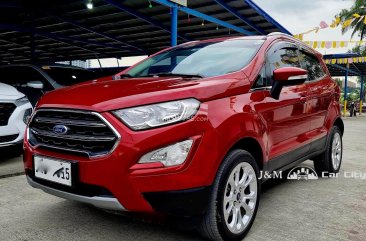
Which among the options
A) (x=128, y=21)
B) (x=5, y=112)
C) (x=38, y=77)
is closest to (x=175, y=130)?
(x=5, y=112)

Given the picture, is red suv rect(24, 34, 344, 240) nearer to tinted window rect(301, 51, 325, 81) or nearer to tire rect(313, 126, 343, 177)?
tinted window rect(301, 51, 325, 81)

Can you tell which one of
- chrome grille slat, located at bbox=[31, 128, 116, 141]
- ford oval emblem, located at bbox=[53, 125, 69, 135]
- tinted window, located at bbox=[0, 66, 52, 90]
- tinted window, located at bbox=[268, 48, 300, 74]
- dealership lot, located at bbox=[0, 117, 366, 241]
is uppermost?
tinted window, located at bbox=[268, 48, 300, 74]

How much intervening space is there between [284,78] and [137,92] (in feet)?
4.23

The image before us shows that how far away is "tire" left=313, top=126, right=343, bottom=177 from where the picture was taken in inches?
169

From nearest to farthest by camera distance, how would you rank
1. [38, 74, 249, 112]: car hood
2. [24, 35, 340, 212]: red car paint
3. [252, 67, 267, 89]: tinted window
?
[24, 35, 340, 212]: red car paint < [38, 74, 249, 112]: car hood < [252, 67, 267, 89]: tinted window

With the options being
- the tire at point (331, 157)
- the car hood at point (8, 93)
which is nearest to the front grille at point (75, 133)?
the car hood at point (8, 93)

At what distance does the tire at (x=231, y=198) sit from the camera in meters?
2.21

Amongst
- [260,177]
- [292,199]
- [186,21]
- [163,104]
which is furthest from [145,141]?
[186,21]

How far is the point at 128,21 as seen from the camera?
1223 cm

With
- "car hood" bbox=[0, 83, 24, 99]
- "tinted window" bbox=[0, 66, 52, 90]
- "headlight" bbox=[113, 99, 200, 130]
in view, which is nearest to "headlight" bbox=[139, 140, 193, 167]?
"headlight" bbox=[113, 99, 200, 130]

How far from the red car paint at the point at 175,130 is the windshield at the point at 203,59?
138 mm

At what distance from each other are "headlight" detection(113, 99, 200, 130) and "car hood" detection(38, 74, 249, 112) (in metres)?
0.04

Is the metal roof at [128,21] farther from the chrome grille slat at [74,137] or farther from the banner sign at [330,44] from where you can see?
the chrome grille slat at [74,137]

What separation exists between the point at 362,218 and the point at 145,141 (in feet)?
7.03
